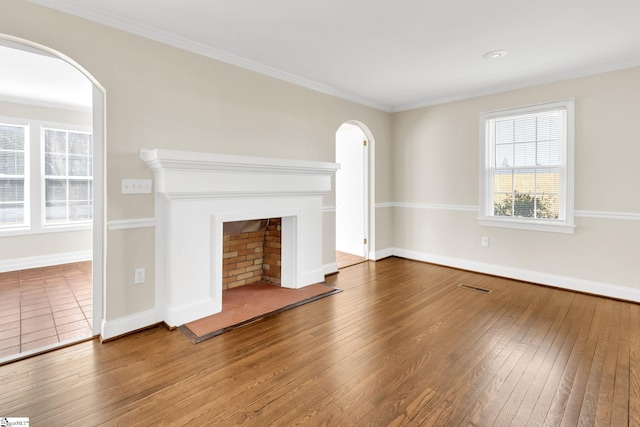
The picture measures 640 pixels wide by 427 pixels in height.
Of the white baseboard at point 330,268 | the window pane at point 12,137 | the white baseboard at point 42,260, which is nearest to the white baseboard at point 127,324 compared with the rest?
the white baseboard at point 330,268

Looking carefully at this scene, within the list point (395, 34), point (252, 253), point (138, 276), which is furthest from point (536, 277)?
point (138, 276)

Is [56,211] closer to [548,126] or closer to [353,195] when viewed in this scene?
[353,195]

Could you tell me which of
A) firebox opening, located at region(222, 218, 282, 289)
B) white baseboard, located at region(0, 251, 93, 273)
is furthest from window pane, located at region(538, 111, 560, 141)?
white baseboard, located at region(0, 251, 93, 273)

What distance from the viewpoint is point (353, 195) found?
5.65 m

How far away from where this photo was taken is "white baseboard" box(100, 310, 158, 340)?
2.56 metres

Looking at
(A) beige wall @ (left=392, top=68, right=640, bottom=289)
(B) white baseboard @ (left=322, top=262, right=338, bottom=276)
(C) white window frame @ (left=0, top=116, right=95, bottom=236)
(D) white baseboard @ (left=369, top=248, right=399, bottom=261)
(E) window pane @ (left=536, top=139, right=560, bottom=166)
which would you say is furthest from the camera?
(D) white baseboard @ (left=369, top=248, right=399, bottom=261)

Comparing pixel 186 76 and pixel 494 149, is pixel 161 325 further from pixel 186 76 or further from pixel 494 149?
pixel 494 149

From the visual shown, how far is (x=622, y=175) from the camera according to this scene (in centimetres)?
341

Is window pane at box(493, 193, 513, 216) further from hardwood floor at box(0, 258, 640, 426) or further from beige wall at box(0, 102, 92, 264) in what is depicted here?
beige wall at box(0, 102, 92, 264)

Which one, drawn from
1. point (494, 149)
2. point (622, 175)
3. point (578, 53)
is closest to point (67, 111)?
point (494, 149)

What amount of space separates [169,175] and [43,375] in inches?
60.8

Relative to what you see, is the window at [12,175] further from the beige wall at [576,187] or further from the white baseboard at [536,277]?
the beige wall at [576,187]

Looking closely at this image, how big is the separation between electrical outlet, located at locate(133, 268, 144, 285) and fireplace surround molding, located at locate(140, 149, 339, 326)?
0.41 ft

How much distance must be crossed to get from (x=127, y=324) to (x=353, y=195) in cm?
388
